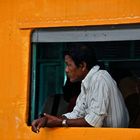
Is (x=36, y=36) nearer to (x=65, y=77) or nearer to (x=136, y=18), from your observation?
(x=65, y=77)

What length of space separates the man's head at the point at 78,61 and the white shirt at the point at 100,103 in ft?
0.21

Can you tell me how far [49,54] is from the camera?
4707 mm

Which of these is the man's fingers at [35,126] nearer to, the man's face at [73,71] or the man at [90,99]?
the man at [90,99]

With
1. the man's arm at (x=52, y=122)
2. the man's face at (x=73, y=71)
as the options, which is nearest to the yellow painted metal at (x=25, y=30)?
the man's arm at (x=52, y=122)

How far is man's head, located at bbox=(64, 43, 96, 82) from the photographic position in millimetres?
4461

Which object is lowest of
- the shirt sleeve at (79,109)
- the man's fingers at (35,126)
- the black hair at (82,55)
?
the man's fingers at (35,126)

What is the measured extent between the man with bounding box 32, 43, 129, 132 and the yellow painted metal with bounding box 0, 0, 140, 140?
0.34 ft

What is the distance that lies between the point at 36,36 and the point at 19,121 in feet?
2.43

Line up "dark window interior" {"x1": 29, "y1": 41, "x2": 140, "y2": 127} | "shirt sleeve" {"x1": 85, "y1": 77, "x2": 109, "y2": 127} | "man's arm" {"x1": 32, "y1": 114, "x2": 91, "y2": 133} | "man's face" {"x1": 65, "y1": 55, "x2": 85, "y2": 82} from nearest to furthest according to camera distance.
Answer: "shirt sleeve" {"x1": 85, "y1": 77, "x2": 109, "y2": 127} → "man's arm" {"x1": 32, "y1": 114, "x2": 91, "y2": 133} → "man's face" {"x1": 65, "y1": 55, "x2": 85, "y2": 82} → "dark window interior" {"x1": 29, "y1": 41, "x2": 140, "y2": 127}

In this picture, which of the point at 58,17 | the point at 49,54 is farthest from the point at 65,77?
the point at 58,17

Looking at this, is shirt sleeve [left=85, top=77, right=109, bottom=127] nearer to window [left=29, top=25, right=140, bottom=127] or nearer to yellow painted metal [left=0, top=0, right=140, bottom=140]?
yellow painted metal [left=0, top=0, right=140, bottom=140]

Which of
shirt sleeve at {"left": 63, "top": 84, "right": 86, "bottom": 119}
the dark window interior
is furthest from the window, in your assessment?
shirt sleeve at {"left": 63, "top": 84, "right": 86, "bottom": 119}

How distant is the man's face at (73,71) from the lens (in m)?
4.50

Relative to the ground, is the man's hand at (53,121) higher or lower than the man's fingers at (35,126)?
higher
